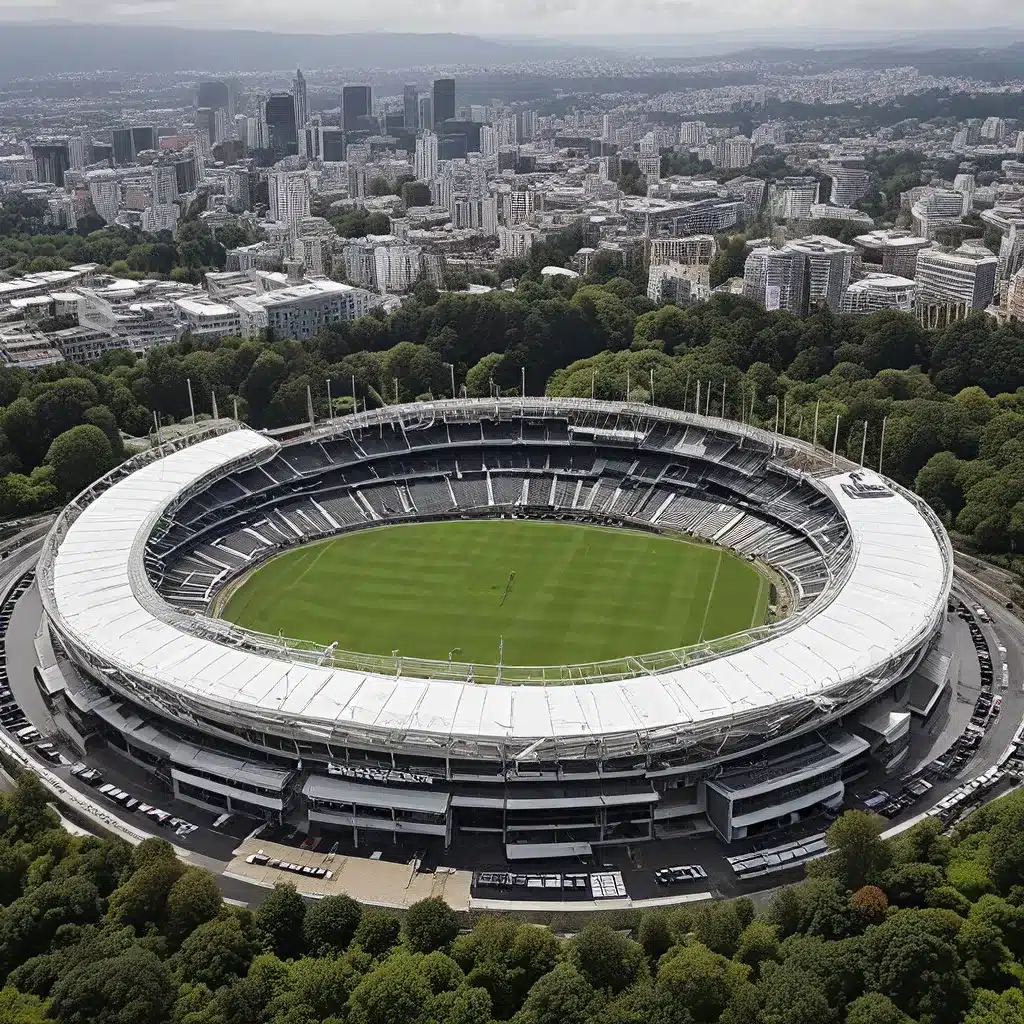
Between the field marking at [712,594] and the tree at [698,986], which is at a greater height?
the tree at [698,986]

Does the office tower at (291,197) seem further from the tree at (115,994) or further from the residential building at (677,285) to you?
the tree at (115,994)

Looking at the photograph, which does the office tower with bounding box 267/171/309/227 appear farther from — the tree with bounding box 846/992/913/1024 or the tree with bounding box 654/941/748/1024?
the tree with bounding box 846/992/913/1024

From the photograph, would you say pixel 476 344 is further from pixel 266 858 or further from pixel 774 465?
pixel 266 858

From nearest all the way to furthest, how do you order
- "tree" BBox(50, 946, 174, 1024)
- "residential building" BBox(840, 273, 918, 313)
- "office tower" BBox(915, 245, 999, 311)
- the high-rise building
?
"tree" BBox(50, 946, 174, 1024)
the high-rise building
"residential building" BBox(840, 273, 918, 313)
"office tower" BBox(915, 245, 999, 311)

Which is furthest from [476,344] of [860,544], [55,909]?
[55,909]

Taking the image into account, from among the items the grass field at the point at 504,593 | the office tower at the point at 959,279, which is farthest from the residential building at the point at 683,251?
the grass field at the point at 504,593

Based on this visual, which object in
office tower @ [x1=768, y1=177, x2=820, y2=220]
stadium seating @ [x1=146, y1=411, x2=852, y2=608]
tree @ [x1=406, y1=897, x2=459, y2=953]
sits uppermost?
office tower @ [x1=768, y1=177, x2=820, y2=220]

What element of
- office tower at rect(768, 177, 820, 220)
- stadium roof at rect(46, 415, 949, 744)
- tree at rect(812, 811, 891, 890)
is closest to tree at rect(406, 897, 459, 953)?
stadium roof at rect(46, 415, 949, 744)

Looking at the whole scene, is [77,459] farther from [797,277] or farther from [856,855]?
[797,277]
